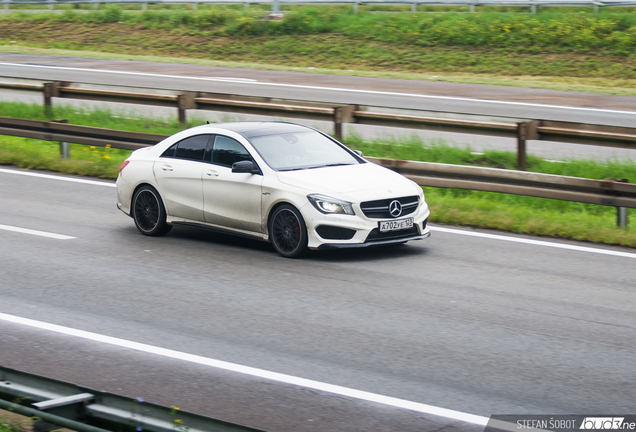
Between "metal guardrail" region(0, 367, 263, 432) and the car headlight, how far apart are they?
4.82 metres

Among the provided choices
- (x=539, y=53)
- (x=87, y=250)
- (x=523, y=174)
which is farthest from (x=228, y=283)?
(x=539, y=53)

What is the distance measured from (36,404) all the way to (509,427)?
9.15ft

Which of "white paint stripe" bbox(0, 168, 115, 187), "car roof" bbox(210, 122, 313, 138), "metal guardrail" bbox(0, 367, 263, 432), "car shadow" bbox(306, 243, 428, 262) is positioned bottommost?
"white paint stripe" bbox(0, 168, 115, 187)

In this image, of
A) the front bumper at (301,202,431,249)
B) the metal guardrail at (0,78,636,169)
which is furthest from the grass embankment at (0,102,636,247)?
the front bumper at (301,202,431,249)

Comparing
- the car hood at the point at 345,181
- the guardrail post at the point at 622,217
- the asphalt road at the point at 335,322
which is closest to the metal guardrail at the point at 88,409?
the asphalt road at the point at 335,322

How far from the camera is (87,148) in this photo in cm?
1725

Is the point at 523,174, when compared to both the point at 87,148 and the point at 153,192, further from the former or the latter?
the point at 87,148

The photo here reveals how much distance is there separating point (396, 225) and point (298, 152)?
1568 millimetres

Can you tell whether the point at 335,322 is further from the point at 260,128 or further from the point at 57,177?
the point at 57,177

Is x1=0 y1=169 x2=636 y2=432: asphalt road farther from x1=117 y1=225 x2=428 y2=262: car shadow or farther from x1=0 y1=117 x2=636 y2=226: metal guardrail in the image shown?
x1=0 y1=117 x2=636 y2=226: metal guardrail

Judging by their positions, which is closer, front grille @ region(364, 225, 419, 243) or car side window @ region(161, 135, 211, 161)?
front grille @ region(364, 225, 419, 243)

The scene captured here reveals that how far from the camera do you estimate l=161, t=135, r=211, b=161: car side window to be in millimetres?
10672

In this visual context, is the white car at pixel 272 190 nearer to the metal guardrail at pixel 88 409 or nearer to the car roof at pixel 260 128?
the car roof at pixel 260 128

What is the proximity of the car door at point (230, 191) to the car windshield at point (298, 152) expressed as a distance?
0.24 metres
